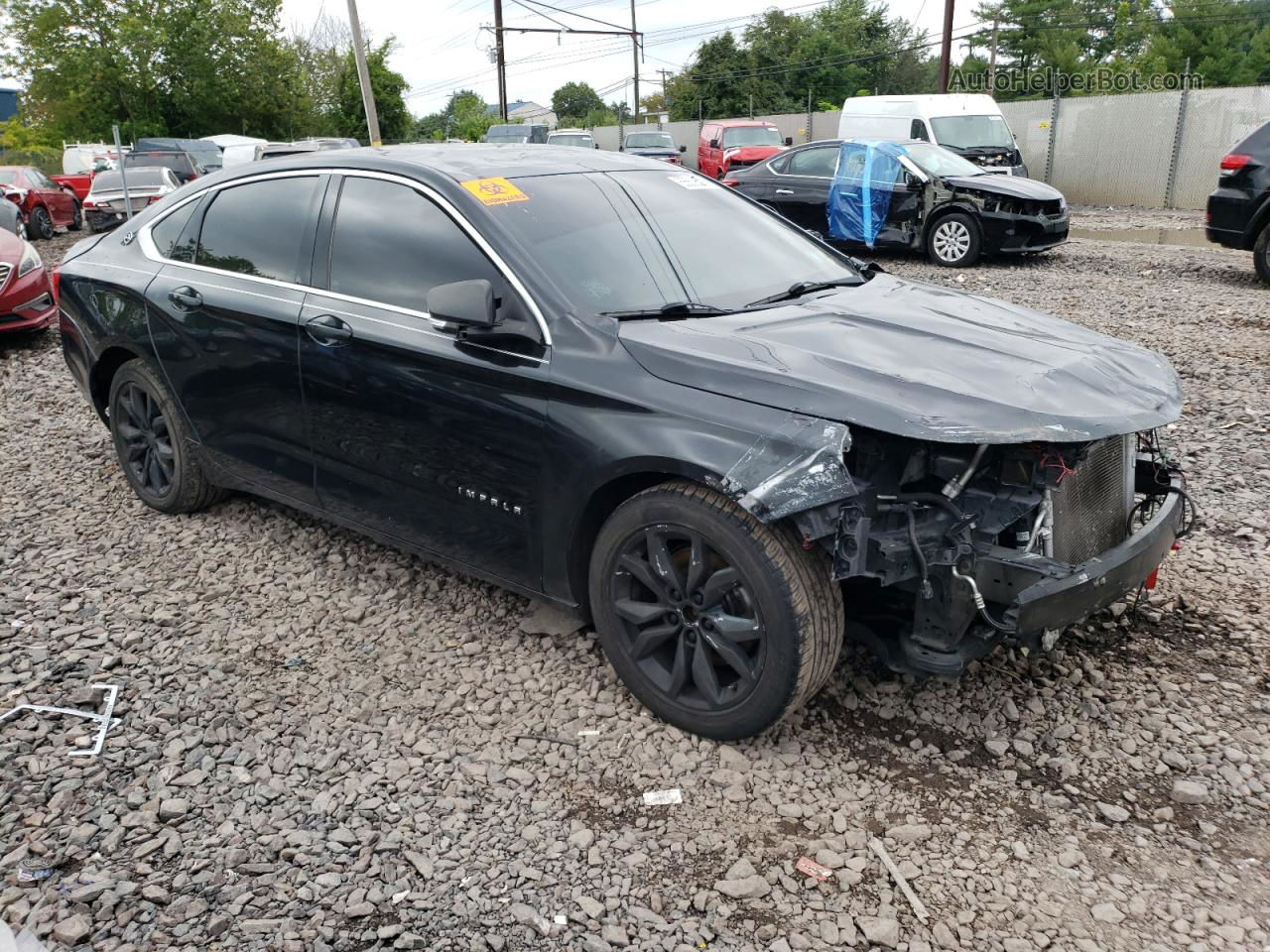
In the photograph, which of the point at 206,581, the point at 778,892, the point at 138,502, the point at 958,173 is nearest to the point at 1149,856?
the point at 778,892

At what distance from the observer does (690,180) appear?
14.4 feet

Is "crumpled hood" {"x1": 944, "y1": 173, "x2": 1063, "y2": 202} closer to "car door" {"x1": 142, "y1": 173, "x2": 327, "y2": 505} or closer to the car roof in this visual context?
the car roof

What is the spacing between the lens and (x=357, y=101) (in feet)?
146

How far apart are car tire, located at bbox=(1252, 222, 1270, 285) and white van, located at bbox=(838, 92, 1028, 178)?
5956 mm

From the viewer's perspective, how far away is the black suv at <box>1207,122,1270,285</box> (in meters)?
10.1

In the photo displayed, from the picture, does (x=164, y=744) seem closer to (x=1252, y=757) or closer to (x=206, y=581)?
(x=206, y=581)

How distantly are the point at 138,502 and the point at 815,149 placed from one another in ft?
34.1

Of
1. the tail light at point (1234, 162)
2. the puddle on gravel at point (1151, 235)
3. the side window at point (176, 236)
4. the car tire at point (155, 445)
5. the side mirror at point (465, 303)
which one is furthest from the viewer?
the puddle on gravel at point (1151, 235)

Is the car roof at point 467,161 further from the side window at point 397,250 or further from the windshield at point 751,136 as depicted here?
the windshield at point 751,136

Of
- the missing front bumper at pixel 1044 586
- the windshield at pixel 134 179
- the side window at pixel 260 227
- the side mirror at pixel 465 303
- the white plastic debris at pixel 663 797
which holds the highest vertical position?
the side window at pixel 260 227

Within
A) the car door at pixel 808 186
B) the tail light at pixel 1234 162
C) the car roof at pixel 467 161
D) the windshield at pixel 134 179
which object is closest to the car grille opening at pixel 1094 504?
the car roof at pixel 467 161

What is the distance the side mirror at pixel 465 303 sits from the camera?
3283mm

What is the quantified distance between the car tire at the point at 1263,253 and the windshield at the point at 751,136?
52.9 feet

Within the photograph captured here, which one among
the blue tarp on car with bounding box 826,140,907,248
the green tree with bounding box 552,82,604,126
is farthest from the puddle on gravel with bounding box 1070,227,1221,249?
the green tree with bounding box 552,82,604,126
